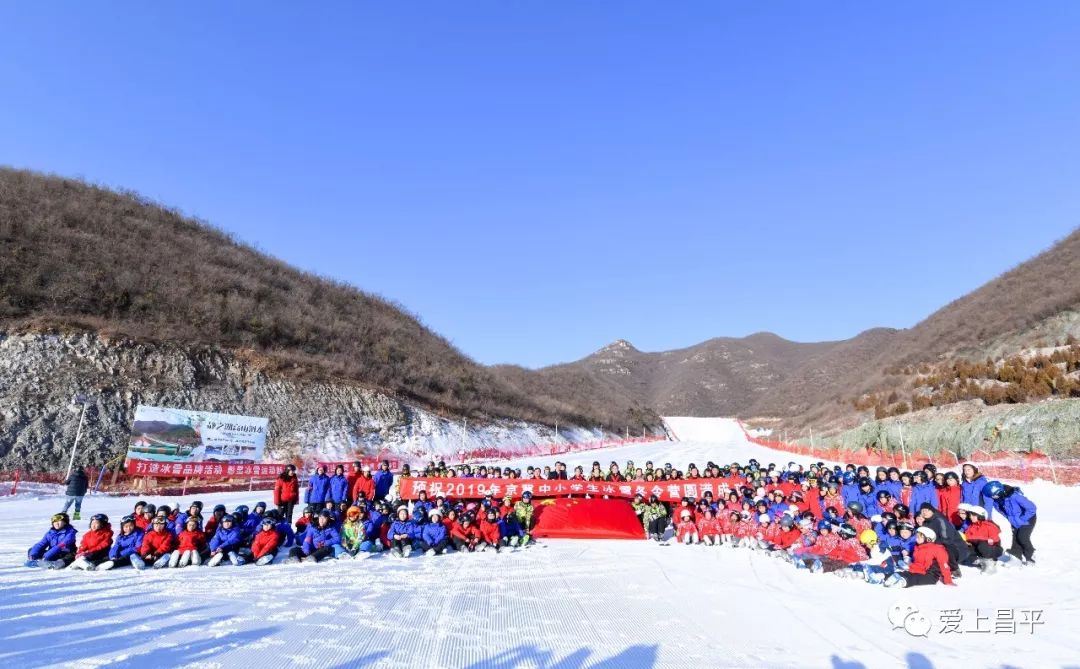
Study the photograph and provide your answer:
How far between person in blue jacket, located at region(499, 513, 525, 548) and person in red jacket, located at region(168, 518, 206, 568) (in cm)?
512

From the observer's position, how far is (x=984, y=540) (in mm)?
8406

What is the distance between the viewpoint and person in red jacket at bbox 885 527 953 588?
7.53 meters

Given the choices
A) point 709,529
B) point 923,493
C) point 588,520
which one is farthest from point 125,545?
point 923,493

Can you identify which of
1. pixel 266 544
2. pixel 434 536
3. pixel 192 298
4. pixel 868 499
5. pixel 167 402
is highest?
pixel 192 298

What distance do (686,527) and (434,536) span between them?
5239 mm

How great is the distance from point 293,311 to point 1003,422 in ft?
121

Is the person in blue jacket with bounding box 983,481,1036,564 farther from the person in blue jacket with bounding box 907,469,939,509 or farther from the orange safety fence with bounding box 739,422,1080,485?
the orange safety fence with bounding box 739,422,1080,485

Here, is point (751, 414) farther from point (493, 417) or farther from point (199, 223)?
point (199, 223)

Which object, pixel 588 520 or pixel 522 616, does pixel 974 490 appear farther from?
pixel 522 616

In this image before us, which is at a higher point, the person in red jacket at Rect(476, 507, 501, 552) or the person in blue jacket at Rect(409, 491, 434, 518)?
the person in blue jacket at Rect(409, 491, 434, 518)

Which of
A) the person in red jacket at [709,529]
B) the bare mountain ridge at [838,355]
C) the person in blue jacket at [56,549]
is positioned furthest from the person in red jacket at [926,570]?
the bare mountain ridge at [838,355]

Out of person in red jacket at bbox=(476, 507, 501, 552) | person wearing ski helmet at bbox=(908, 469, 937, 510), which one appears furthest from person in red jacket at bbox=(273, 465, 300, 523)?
person wearing ski helmet at bbox=(908, 469, 937, 510)

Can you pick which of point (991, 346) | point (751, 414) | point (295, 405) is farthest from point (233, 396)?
point (751, 414)

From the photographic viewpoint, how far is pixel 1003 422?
21.4 meters
